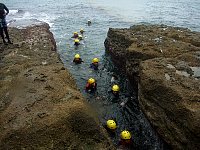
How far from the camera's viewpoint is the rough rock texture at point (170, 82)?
29.6 feet

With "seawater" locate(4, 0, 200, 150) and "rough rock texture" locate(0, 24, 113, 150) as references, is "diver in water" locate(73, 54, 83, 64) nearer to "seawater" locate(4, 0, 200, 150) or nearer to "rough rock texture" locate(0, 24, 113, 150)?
"seawater" locate(4, 0, 200, 150)

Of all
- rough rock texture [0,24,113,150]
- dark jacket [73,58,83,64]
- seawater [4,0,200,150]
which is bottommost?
seawater [4,0,200,150]

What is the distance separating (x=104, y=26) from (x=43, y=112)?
24197 millimetres

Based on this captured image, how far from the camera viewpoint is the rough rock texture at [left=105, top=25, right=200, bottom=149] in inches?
356

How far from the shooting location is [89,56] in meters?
23.0

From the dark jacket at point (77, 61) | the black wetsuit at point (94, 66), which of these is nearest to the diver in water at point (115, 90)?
the black wetsuit at point (94, 66)

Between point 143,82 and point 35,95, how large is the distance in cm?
483

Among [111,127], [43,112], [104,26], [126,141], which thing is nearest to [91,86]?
[111,127]

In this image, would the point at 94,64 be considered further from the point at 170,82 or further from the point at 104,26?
the point at 104,26

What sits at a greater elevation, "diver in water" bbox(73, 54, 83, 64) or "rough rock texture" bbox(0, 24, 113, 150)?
"rough rock texture" bbox(0, 24, 113, 150)

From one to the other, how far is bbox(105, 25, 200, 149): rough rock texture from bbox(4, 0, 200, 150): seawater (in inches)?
60.1

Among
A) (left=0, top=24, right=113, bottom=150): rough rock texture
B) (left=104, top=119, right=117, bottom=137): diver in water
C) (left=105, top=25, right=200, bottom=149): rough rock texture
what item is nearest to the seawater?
(left=104, top=119, right=117, bottom=137): diver in water

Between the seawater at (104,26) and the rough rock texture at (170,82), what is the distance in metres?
1.53

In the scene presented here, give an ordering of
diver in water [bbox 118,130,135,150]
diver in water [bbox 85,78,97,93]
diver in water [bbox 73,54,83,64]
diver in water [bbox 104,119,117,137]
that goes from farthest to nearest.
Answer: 1. diver in water [bbox 73,54,83,64]
2. diver in water [bbox 85,78,97,93]
3. diver in water [bbox 104,119,117,137]
4. diver in water [bbox 118,130,135,150]
